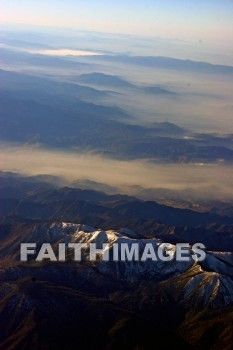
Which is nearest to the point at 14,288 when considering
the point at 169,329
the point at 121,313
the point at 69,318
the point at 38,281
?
the point at 38,281

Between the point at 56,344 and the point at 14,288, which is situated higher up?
the point at 14,288

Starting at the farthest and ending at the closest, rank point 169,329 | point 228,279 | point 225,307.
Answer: point 228,279 → point 225,307 → point 169,329

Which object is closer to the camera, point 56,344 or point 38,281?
point 56,344

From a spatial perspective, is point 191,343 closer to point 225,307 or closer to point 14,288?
point 225,307

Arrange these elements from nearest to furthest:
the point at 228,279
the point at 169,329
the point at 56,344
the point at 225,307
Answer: the point at 56,344, the point at 169,329, the point at 225,307, the point at 228,279

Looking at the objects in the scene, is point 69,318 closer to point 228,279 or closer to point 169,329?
point 169,329

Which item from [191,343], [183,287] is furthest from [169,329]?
[183,287]

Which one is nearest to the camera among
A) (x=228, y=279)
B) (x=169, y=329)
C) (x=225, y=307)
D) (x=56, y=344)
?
(x=56, y=344)

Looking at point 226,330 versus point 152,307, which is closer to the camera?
point 226,330

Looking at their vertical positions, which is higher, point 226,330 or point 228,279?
point 228,279
